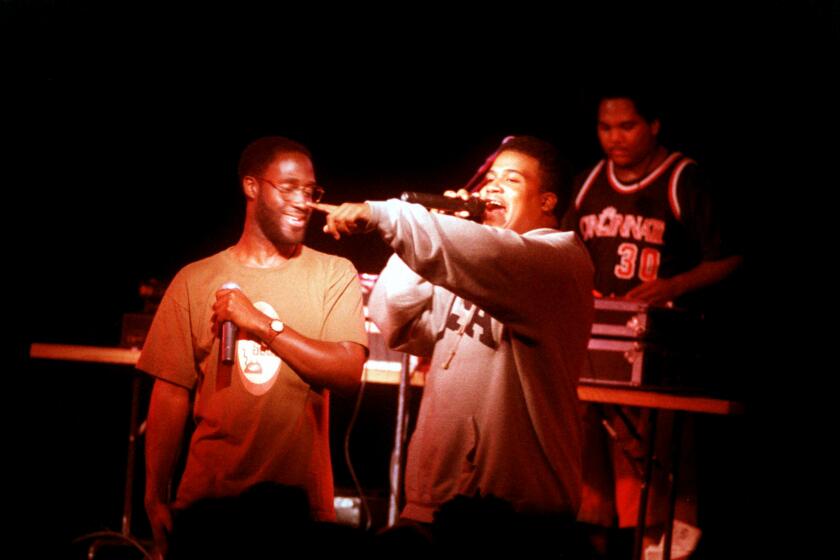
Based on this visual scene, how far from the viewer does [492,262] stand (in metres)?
2.98

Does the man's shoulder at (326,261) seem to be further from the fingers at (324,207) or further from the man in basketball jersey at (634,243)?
the man in basketball jersey at (634,243)

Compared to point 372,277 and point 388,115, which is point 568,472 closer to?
point 372,277

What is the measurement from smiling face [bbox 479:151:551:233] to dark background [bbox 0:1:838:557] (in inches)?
80.0

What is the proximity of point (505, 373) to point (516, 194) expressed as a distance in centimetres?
68

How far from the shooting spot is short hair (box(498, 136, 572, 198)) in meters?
3.52

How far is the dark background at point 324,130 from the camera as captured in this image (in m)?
5.30

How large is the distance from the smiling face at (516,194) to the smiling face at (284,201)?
2.15 ft

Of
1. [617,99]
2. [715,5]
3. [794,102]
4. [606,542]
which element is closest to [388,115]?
[617,99]

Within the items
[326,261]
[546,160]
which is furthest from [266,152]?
[546,160]

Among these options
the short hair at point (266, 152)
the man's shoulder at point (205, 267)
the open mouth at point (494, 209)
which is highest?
the short hair at point (266, 152)

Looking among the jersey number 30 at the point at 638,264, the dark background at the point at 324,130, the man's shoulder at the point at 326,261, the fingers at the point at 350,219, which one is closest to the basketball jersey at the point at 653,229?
the jersey number 30 at the point at 638,264

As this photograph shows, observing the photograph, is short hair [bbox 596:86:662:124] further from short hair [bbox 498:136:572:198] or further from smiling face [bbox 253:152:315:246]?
smiling face [bbox 253:152:315:246]

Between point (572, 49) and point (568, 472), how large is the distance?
297 centimetres

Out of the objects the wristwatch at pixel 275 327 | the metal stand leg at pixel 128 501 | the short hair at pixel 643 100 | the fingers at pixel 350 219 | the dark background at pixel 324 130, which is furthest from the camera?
the dark background at pixel 324 130
